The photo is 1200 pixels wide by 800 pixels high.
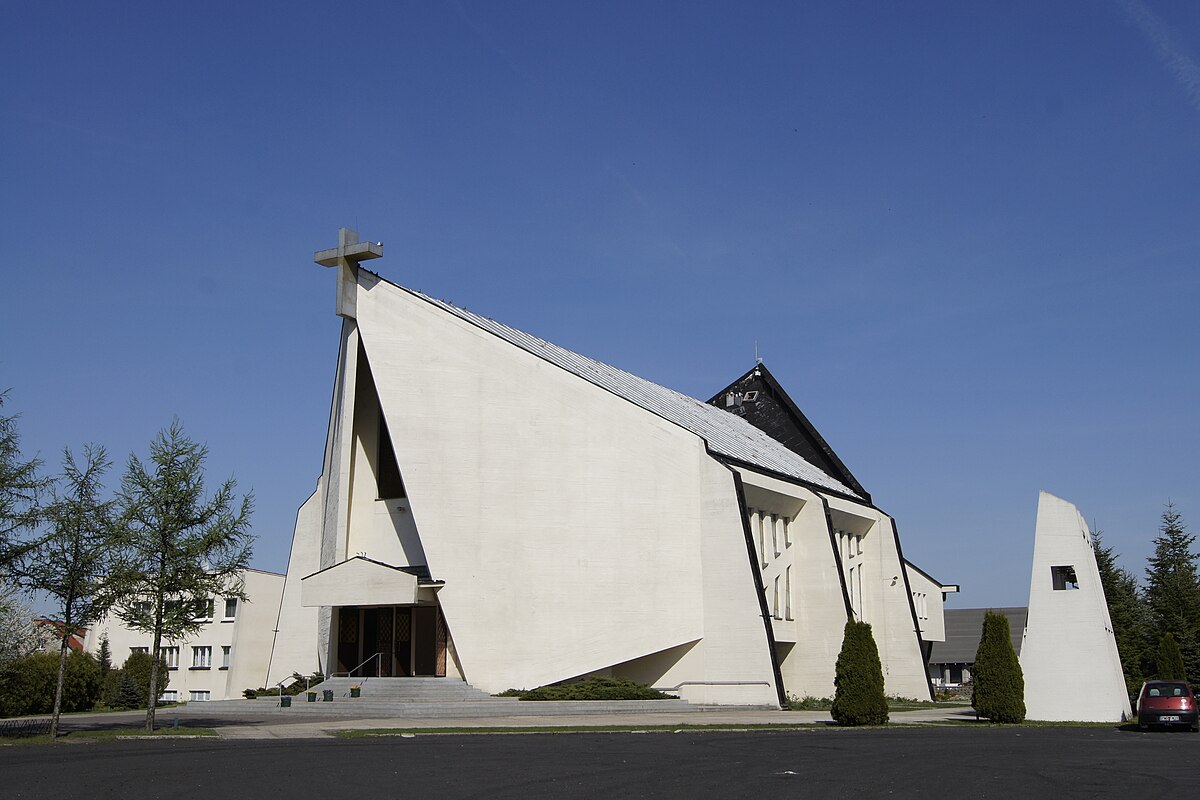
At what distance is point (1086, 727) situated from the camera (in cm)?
2411

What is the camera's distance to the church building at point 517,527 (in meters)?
30.5

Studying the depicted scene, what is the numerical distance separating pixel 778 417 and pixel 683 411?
41.0 feet

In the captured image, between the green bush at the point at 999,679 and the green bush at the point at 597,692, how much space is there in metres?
8.12

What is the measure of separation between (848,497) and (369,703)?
76.5 feet

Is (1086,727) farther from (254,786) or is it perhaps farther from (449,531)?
(254,786)

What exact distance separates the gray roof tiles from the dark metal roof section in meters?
1.20

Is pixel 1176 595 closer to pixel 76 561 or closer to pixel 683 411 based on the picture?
pixel 683 411

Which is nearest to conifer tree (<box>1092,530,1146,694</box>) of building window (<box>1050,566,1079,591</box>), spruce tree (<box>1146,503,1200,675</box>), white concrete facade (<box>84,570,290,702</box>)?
spruce tree (<box>1146,503,1200,675</box>)

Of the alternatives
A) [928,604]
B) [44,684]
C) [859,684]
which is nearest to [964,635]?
[928,604]

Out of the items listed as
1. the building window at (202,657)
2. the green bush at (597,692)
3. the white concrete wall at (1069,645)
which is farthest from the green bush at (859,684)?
the building window at (202,657)

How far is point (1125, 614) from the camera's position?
165 ft

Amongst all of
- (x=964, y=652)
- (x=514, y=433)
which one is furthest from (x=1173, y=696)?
(x=964, y=652)

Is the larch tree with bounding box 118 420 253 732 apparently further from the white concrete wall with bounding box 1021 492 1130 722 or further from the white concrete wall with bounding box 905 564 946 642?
the white concrete wall with bounding box 905 564 946 642

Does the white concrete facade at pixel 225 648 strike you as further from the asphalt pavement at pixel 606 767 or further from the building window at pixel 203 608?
the asphalt pavement at pixel 606 767
